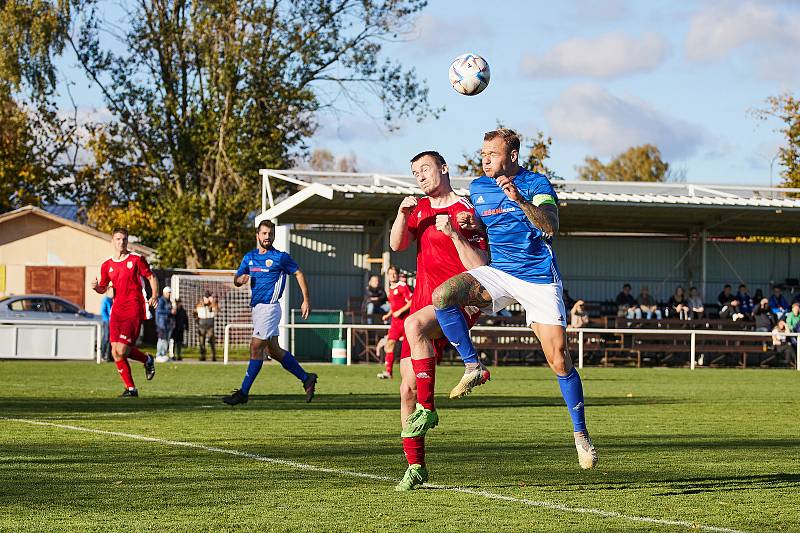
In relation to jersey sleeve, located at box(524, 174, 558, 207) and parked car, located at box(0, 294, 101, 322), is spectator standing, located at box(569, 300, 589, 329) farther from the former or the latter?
jersey sleeve, located at box(524, 174, 558, 207)

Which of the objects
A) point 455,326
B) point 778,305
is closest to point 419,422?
point 455,326

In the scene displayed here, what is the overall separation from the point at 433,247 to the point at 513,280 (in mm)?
673

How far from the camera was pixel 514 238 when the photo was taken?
26.3ft

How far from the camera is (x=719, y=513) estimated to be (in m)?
6.69

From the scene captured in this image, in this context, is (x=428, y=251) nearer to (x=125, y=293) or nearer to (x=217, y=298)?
(x=125, y=293)

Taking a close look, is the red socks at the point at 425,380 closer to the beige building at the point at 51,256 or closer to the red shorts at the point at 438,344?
the red shorts at the point at 438,344

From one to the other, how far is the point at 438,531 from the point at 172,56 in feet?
130

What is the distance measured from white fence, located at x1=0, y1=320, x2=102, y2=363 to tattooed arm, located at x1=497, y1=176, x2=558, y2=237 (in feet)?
71.2

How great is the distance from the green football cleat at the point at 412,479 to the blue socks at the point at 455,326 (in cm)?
87

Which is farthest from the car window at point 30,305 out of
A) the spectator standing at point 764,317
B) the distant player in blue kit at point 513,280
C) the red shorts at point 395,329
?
the distant player in blue kit at point 513,280

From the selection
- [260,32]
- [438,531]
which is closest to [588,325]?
[260,32]

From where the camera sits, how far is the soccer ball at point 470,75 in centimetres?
985

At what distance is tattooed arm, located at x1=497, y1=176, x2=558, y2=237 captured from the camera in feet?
24.4

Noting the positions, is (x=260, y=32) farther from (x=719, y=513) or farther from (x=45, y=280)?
(x=719, y=513)
